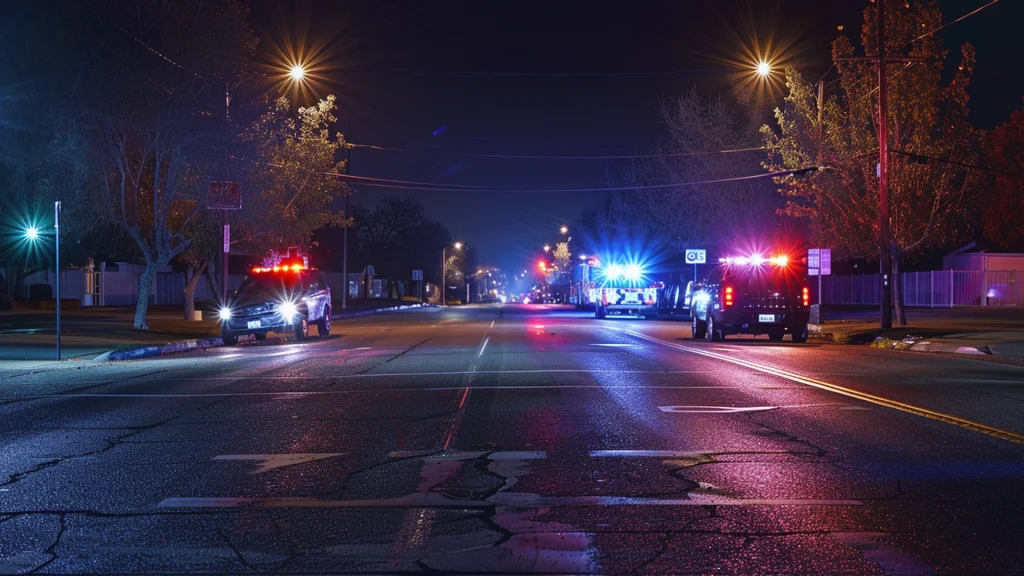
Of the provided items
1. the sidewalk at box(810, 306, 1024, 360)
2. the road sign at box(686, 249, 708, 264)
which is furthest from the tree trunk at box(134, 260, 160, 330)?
the road sign at box(686, 249, 708, 264)

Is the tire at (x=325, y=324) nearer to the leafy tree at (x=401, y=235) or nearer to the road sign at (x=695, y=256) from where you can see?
the road sign at (x=695, y=256)

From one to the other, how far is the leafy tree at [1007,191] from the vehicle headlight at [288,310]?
47.0 meters

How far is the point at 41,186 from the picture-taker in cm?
2805

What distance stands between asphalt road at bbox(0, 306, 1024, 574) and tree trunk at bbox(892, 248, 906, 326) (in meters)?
16.0

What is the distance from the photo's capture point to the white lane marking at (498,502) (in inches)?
255

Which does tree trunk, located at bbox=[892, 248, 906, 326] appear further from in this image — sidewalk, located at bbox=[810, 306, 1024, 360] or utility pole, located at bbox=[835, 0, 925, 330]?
utility pole, located at bbox=[835, 0, 925, 330]

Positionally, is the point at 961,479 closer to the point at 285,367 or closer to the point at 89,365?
the point at 285,367

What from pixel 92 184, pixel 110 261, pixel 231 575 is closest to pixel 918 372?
pixel 231 575

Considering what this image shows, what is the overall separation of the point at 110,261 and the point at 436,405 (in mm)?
50234

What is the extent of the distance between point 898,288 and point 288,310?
19.5 m

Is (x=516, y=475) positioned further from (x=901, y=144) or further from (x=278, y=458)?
(x=901, y=144)

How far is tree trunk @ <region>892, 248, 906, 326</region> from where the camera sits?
30156 mm

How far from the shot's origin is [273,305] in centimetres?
2628

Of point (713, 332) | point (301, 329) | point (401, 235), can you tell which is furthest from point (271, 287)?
point (401, 235)
